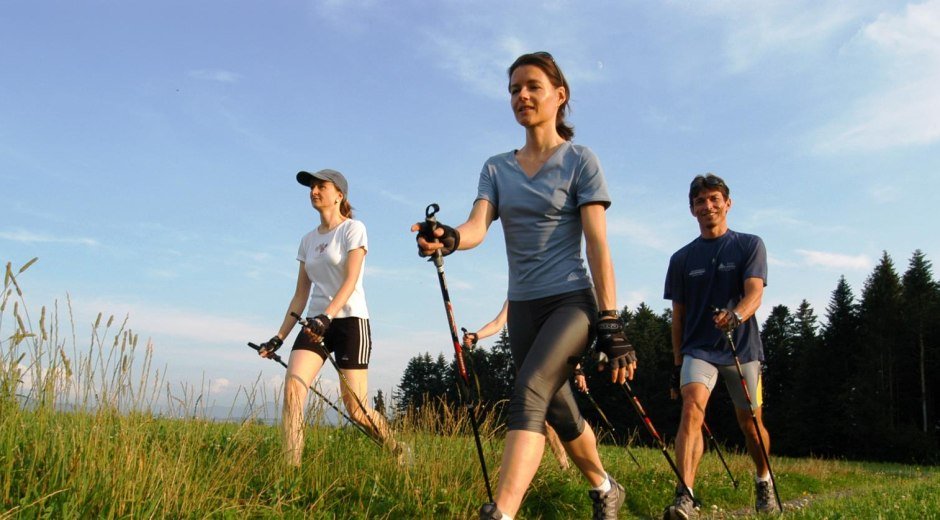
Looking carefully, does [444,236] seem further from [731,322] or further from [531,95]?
[731,322]

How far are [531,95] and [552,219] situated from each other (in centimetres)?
68

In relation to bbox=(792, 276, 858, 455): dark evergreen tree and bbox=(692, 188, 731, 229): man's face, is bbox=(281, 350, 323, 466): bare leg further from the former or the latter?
bbox=(792, 276, 858, 455): dark evergreen tree

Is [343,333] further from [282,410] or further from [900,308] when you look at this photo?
[900,308]

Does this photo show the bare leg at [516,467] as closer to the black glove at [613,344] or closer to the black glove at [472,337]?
the black glove at [613,344]

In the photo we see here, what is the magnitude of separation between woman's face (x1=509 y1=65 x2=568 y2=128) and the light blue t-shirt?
0.21 metres

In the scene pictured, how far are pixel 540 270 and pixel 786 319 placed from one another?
72.9m

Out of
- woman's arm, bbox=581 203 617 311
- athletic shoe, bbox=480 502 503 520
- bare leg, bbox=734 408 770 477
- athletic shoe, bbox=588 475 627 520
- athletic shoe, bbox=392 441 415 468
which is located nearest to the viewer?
athletic shoe, bbox=480 502 503 520

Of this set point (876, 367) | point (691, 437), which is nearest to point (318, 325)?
point (691, 437)

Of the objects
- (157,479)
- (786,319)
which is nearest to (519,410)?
(157,479)

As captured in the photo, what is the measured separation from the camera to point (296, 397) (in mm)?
5652

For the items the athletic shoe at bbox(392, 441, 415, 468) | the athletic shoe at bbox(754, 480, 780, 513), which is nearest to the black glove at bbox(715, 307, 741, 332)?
the athletic shoe at bbox(754, 480, 780, 513)

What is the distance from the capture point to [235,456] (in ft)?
16.3

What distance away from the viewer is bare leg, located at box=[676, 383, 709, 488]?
20.6 ft

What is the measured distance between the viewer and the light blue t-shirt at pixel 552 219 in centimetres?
419
